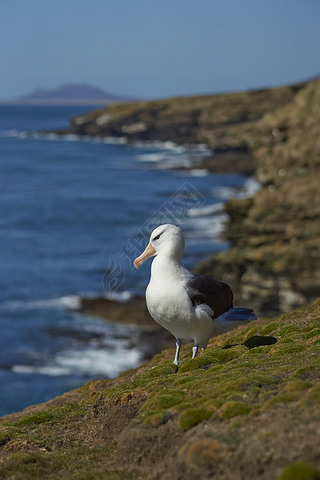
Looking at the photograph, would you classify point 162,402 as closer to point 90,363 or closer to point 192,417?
point 192,417

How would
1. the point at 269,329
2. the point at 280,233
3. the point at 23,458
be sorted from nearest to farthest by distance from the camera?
the point at 23,458, the point at 269,329, the point at 280,233

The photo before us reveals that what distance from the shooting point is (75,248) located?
8300cm

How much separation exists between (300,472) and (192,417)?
3241 millimetres

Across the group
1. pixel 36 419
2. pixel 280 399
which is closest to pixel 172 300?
pixel 280 399

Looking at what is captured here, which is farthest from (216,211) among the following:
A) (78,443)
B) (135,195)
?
(78,443)

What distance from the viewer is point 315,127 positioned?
83.5 m

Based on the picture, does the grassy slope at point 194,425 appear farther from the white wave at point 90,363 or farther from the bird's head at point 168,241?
the white wave at point 90,363

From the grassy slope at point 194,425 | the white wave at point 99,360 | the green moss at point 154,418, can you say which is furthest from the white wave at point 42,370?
the green moss at point 154,418

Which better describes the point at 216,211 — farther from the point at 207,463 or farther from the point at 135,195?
the point at 207,463

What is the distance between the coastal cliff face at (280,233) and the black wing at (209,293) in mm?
33216

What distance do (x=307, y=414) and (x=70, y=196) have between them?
4610 inches

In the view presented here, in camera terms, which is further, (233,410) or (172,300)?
(172,300)

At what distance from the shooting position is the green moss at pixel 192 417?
1108cm

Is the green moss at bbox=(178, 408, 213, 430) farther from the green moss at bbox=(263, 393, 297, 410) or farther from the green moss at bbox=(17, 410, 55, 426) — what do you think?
the green moss at bbox=(17, 410, 55, 426)
